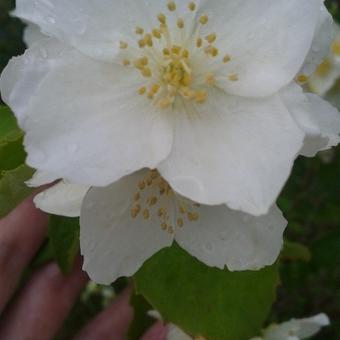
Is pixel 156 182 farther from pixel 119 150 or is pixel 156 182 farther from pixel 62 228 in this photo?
pixel 62 228

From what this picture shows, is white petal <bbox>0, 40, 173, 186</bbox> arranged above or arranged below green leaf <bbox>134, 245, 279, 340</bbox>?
above

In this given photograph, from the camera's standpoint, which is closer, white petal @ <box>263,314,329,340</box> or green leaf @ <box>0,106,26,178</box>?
green leaf @ <box>0,106,26,178</box>

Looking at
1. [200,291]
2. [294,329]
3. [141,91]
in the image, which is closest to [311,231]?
[294,329]

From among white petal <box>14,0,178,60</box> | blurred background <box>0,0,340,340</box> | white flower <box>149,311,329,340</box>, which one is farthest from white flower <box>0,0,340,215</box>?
blurred background <box>0,0,340,340</box>

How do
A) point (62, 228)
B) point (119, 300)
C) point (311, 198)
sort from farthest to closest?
1. point (311, 198)
2. point (119, 300)
3. point (62, 228)

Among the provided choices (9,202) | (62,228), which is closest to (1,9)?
(62,228)

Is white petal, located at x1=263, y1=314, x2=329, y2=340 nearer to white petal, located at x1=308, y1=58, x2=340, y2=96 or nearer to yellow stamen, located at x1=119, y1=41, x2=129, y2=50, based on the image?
white petal, located at x1=308, y1=58, x2=340, y2=96
